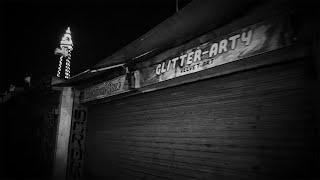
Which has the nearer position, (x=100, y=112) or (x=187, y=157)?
(x=187, y=157)

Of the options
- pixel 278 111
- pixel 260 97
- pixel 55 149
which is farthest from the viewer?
pixel 55 149

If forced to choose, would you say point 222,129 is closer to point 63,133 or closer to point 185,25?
point 185,25

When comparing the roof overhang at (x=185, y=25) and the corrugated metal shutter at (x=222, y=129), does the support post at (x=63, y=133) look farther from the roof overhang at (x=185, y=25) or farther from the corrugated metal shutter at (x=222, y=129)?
the roof overhang at (x=185, y=25)

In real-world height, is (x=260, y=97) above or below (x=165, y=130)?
above

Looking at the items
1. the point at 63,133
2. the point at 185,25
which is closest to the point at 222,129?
the point at 185,25

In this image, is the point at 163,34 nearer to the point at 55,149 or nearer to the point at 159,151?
the point at 159,151

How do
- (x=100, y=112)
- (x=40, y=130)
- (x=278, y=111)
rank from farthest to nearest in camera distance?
(x=40, y=130), (x=100, y=112), (x=278, y=111)

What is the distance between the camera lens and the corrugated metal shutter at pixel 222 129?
3.17m

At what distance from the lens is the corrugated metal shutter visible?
3.17m

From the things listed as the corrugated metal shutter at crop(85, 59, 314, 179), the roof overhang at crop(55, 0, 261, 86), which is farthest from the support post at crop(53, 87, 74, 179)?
the roof overhang at crop(55, 0, 261, 86)

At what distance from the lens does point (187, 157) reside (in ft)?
15.5

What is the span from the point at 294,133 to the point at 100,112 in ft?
22.2

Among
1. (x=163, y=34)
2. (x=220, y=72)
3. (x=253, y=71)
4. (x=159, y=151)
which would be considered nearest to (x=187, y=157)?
(x=159, y=151)

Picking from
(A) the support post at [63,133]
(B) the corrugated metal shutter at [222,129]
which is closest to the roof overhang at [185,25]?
(B) the corrugated metal shutter at [222,129]
